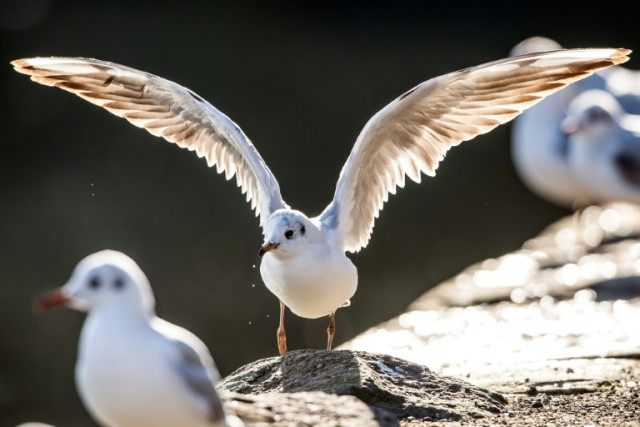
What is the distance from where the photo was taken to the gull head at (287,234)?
6.29 meters

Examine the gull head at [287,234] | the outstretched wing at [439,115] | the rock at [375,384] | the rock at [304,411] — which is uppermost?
the outstretched wing at [439,115]

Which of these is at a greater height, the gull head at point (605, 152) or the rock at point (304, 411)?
the gull head at point (605, 152)

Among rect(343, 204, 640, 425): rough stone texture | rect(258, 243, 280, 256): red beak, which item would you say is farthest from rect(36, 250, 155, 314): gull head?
rect(258, 243, 280, 256): red beak

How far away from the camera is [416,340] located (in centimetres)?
791

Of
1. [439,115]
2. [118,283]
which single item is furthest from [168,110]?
[118,283]

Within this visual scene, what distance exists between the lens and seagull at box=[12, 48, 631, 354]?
21.0 ft

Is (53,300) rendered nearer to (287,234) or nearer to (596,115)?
(287,234)

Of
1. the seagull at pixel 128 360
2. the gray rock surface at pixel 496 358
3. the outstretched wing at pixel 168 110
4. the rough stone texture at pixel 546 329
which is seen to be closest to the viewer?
the seagull at pixel 128 360

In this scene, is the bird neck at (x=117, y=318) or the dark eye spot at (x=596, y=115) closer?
the bird neck at (x=117, y=318)

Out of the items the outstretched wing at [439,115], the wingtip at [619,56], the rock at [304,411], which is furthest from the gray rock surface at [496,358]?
the wingtip at [619,56]

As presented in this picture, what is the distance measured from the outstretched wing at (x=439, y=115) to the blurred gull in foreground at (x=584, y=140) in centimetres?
446

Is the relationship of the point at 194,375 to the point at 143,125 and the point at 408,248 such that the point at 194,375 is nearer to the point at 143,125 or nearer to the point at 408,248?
the point at 143,125

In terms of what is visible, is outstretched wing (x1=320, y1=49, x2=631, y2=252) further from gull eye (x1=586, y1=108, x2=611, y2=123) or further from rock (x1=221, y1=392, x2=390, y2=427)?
gull eye (x1=586, y1=108, x2=611, y2=123)

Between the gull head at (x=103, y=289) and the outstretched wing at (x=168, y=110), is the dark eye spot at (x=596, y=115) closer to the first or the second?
the outstretched wing at (x=168, y=110)
